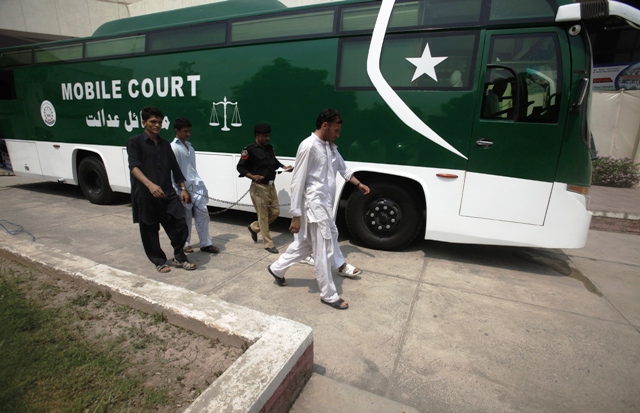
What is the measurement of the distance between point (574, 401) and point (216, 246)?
3912 millimetres

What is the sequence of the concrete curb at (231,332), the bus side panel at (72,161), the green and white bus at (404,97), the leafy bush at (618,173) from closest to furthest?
the concrete curb at (231,332) < the green and white bus at (404,97) < the bus side panel at (72,161) < the leafy bush at (618,173)

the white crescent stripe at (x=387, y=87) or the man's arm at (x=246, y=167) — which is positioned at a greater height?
the white crescent stripe at (x=387, y=87)

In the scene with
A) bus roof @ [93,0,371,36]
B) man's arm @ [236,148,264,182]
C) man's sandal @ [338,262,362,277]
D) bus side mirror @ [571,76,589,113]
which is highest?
bus roof @ [93,0,371,36]

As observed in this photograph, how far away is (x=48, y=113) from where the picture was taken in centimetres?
672

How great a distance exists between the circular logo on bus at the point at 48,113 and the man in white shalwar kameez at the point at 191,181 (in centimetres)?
456

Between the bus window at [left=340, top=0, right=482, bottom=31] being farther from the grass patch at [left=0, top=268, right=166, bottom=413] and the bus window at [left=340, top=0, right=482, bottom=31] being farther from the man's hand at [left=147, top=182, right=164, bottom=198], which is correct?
the grass patch at [left=0, top=268, right=166, bottom=413]

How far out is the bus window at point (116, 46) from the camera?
5.50m

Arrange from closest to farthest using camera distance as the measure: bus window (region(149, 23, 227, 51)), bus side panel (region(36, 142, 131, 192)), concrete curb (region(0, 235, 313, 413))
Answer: concrete curb (region(0, 235, 313, 413))
bus window (region(149, 23, 227, 51))
bus side panel (region(36, 142, 131, 192))

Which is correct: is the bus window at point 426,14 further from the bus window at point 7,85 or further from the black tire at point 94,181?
the bus window at point 7,85

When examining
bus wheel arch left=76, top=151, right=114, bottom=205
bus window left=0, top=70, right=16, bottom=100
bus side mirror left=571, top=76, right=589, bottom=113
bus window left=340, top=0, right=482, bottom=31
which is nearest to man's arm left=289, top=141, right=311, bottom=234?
bus window left=340, top=0, right=482, bottom=31

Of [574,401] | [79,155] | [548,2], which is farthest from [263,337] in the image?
[79,155]

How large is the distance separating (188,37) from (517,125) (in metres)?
4.75

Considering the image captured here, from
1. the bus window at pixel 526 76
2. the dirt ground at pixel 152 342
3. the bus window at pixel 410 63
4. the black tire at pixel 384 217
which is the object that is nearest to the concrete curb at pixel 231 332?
the dirt ground at pixel 152 342

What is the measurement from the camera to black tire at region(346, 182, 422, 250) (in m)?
4.18
